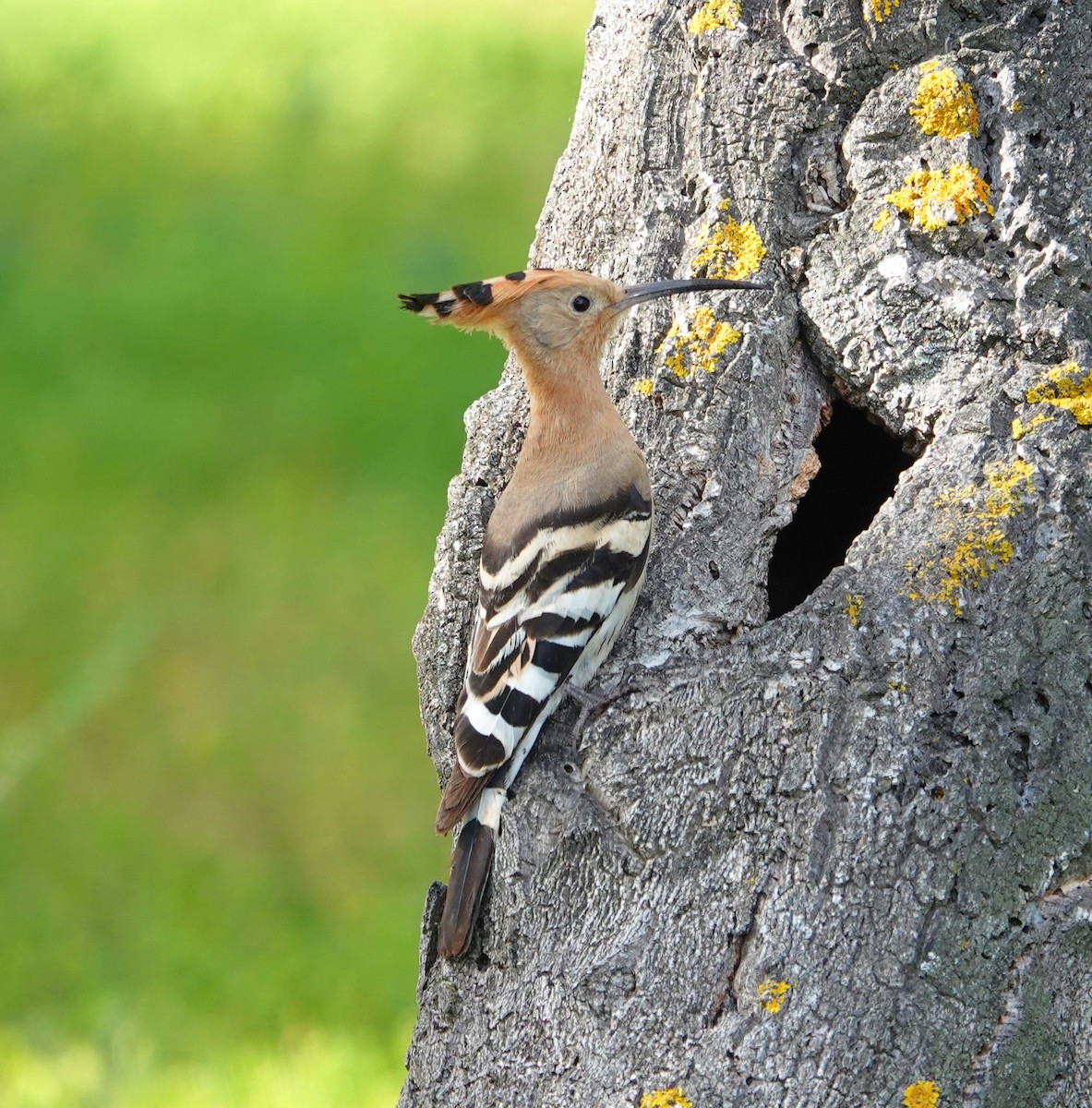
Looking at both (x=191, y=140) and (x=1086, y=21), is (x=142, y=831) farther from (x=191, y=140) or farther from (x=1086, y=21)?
(x=191, y=140)

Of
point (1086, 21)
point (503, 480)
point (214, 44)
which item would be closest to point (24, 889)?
point (503, 480)

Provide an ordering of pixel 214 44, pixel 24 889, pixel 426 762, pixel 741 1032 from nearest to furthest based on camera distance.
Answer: pixel 741 1032, pixel 24 889, pixel 426 762, pixel 214 44

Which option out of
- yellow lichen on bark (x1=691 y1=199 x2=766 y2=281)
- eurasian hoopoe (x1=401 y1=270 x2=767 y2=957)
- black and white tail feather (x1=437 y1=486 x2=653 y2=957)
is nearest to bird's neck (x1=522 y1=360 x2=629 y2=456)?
eurasian hoopoe (x1=401 y1=270 x2=767 y2=957)

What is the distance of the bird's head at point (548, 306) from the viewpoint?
9.11 feet

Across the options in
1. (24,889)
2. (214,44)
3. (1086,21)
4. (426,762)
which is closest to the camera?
(1086,21)

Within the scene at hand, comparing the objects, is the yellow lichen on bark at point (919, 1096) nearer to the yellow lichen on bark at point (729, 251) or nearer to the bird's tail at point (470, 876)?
the bird's tail at point (470, 876)

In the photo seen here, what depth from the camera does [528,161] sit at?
300 inches

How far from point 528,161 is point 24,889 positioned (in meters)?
4.44

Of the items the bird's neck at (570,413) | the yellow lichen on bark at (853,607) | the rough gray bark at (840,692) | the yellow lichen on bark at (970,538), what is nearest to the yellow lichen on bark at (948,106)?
the rough gray bark at (840,692)

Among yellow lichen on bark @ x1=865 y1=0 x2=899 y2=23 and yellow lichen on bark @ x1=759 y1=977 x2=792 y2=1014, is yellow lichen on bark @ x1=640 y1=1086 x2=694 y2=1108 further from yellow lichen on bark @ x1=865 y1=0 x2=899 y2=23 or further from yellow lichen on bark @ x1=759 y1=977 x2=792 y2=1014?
yellow lichen on bark @ x1=865 y1=0 x2=899 y2=23

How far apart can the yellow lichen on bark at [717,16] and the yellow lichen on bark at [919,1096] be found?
1815 millimetres

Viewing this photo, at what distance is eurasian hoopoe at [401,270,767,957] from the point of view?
2369 millimetres

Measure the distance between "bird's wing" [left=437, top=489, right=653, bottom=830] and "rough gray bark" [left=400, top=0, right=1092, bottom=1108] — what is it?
61 millimetres

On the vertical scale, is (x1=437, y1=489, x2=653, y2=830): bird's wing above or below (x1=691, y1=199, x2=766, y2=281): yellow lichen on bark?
below
